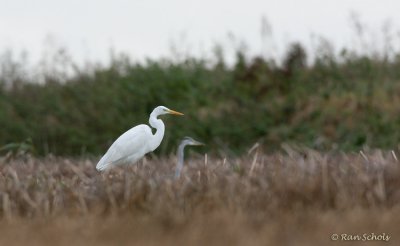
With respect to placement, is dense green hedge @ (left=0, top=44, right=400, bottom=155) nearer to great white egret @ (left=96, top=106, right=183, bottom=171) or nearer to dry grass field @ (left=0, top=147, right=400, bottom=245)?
great white egret @ (left=96, top=106, right=183, bottom=171)

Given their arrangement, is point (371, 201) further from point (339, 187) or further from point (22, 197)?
point (22, 197)

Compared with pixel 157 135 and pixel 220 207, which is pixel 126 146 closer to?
pixel 157 135

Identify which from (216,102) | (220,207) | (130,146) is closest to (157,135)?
(130,146)

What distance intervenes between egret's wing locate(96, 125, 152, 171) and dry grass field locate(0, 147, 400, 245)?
114 inches

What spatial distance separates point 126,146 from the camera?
9.98m

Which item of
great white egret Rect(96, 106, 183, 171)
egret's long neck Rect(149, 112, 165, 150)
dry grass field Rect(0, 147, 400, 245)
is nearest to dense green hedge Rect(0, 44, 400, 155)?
egret's long neck Rect(149, 112, 165, 150)

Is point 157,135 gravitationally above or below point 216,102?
above

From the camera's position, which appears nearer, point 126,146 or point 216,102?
point 126,146

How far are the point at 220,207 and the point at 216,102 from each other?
15.6 m

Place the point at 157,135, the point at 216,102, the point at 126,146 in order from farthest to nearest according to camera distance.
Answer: the point at 216,102 → the point at 157,135 → the point at 126,146

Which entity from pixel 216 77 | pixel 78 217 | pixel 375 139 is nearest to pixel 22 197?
pixel 78 217

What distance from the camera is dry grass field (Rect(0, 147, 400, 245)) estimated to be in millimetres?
4844

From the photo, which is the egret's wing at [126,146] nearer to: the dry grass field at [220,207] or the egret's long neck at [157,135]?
the egret's long neck at [157,135]

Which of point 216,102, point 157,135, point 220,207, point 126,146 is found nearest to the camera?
point 220,207
